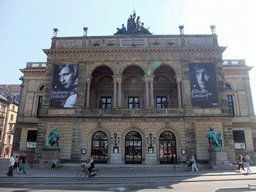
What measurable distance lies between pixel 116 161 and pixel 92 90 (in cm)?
1131

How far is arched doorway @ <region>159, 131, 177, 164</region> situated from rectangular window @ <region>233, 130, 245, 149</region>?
12595 millimetres

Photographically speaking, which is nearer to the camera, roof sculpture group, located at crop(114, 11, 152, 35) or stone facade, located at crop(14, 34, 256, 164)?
stone facade, located at crop(14, 34, 256, 164)

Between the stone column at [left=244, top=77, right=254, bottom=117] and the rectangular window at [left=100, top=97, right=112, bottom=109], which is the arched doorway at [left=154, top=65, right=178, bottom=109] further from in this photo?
the stone column at [left=244, top=77, right=254, bottom=117]

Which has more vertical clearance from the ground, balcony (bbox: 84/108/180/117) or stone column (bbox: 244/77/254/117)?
stone column (bbox: 244/77/254/117)

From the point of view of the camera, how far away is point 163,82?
3148 cm

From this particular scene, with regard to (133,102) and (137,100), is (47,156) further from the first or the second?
(137,100)

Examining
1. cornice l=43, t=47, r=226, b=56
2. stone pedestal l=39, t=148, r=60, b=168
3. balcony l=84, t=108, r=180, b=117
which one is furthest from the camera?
cornice l=43, t=47, r=226, b=56

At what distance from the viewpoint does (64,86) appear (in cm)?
2761

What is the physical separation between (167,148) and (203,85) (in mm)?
9300

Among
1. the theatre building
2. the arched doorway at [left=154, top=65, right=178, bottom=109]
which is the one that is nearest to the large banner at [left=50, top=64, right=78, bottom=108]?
the theatre building

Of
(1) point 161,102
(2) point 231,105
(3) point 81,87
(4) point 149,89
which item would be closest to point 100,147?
(3) point 81,87

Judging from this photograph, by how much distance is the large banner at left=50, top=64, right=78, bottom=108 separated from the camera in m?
26.9

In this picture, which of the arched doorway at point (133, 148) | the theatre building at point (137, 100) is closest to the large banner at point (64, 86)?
the theatre building at point (137, 100)

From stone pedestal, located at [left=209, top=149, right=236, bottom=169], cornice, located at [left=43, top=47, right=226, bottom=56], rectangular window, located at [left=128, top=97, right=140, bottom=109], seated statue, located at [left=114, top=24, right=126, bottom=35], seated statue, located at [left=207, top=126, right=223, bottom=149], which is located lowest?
stone pedestal, located at [left=209, top=149, right=236, bottom=169]
